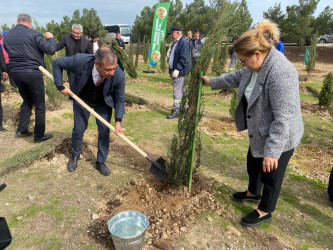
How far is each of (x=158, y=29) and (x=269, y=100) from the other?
10879mm

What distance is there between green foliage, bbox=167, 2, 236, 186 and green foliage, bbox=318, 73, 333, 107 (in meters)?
4.69

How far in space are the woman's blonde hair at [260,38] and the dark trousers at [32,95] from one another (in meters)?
3.25

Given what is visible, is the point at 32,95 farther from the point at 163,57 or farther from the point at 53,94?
the point at 163,57

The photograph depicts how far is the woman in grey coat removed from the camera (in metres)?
1.80

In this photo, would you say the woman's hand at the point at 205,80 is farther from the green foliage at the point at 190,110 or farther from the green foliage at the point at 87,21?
the green foliage at the point at 87,21

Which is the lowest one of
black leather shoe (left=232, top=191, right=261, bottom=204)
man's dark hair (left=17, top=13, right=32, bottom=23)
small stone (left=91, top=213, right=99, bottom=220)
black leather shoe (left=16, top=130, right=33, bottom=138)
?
small stone (left=91, top=213, right=99, bottom=220)

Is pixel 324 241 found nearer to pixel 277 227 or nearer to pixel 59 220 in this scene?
pixel 277 227

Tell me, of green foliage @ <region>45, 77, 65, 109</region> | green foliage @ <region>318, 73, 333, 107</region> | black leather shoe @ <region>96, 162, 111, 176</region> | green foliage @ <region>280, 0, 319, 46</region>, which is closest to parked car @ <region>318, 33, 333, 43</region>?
green foliage @ <region>280, 0, 319, 46</region>

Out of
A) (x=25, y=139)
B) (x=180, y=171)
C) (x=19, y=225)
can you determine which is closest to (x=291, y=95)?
(x=180, y=171)

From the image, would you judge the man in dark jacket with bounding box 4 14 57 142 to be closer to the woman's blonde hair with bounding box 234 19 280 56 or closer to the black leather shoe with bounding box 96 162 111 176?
the black leather shoe with bounding box 96 162 111 176

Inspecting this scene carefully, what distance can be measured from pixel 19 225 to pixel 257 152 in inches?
91.3

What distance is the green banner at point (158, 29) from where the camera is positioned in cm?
1138

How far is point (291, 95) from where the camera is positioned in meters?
1.79

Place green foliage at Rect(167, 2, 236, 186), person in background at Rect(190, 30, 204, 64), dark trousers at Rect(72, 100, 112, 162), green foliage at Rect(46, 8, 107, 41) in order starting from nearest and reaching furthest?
green foliage at Rect(167, 2, 236, 186)
dark trousers at Rect(72, 100, 112, 162)
person in background at Rect(190, 30, 204, 64)
green foliage at Rect(46, 8, 107, 41)
